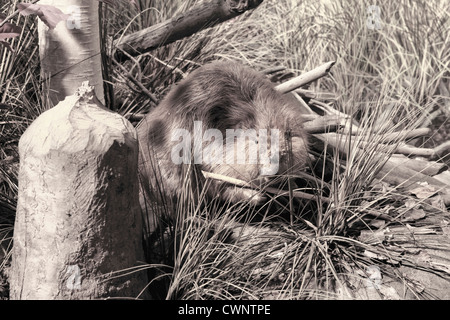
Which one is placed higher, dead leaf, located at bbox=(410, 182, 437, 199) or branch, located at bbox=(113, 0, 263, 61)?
branch, located at bbox=(113, 0, 263, 61)

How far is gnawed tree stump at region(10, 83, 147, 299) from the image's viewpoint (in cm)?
260

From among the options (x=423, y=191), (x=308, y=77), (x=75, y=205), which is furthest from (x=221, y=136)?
(x=423, y=191)

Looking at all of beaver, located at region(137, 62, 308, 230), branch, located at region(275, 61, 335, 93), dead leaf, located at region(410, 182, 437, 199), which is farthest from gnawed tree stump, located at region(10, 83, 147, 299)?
dead leaf, located at region(410, 182, 437, 199)

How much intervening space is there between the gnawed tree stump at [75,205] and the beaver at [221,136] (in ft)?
2.08

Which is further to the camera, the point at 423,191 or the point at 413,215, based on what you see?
the point at 423,191

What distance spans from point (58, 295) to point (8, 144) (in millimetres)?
1575

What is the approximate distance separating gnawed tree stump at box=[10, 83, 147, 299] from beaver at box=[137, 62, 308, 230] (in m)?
0.63

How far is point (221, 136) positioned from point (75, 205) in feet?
3.92

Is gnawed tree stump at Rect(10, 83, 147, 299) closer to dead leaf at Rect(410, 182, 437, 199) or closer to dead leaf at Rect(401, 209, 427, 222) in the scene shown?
dead leaf at Rect(401, 209, 427, 222)

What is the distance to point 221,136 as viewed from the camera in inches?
141

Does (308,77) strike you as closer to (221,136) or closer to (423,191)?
(221,136)

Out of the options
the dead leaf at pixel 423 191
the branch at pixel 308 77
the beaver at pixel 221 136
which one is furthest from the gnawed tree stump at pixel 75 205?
the dead leaf at pixel 423 191

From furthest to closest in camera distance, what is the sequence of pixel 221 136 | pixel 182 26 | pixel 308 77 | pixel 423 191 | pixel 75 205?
pixel 182 26, pixel 308 77, pixel 423 191, pixel 221 136, pixel 75 205
